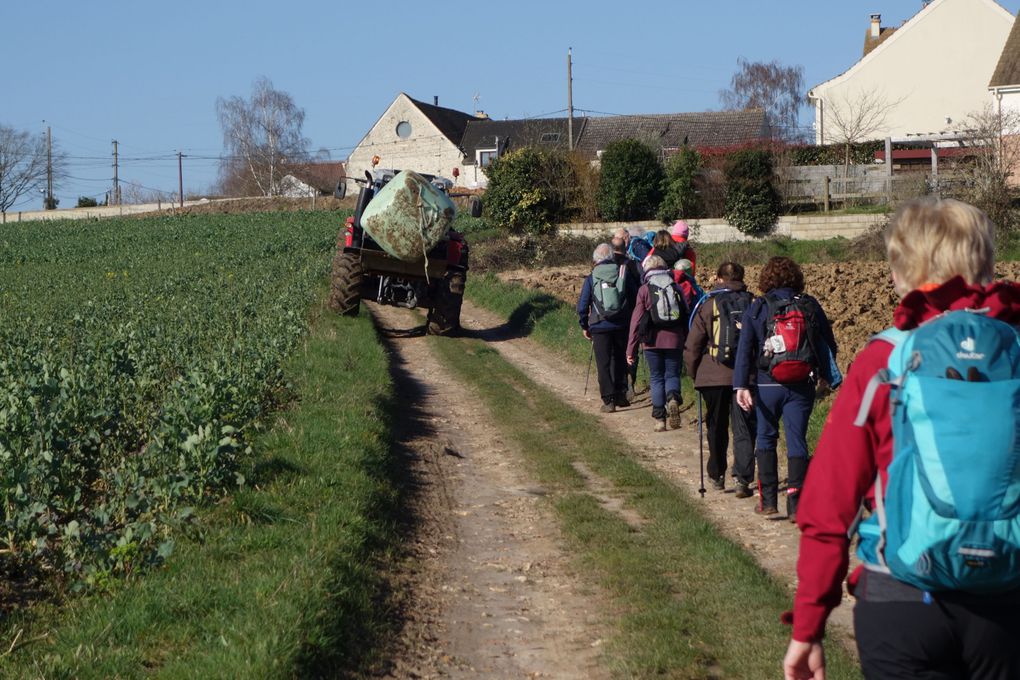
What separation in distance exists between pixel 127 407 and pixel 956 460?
8059mm

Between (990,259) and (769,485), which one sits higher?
(990,259)

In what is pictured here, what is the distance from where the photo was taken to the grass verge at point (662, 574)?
501 cm

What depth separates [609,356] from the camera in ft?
39.5

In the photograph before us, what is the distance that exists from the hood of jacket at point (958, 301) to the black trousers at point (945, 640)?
64cm

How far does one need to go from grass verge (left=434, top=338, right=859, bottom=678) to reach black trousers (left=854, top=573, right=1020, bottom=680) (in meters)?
2.29

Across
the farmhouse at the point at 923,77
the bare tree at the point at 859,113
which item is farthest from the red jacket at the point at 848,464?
the bare tree at the point at 859,113

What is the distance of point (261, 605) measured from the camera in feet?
16.7

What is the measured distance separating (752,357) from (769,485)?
0.90 meters

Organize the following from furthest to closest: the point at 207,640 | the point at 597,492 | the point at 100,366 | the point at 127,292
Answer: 1. the point at 127,292
2. the point at 100,366
3. the point at 597,492
4. the point at 207,640

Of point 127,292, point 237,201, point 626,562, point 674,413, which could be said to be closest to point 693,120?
point 237,201

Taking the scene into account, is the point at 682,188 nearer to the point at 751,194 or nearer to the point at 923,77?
the point at 751,194

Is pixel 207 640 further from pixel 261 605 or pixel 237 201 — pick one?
pixel 237 201

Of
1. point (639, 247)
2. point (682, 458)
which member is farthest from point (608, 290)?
point (682, 458)

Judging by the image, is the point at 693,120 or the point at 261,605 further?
the point at 693,120
